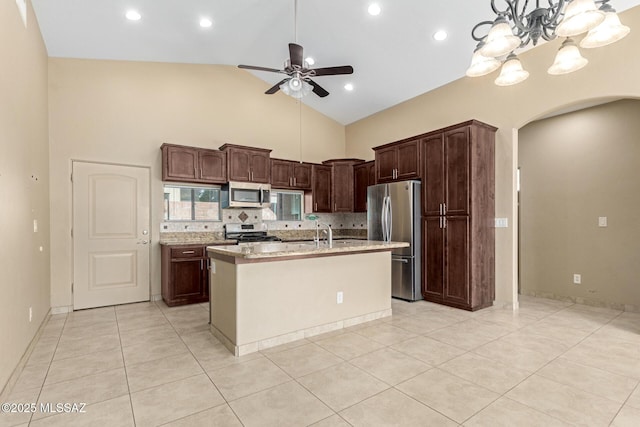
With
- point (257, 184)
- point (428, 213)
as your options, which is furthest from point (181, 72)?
point (428, 213)

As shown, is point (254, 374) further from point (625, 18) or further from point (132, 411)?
point (625, 18)

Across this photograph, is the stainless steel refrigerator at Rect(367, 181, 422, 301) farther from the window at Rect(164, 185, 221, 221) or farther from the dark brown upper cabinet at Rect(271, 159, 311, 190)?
the window at Rect(164, 185, 221, 221)

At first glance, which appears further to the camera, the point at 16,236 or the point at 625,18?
the point at 625,18

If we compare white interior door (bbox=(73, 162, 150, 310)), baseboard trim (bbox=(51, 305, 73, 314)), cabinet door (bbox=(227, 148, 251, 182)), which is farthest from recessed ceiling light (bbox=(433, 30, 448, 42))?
baseboard trim (bbox=(51, 305, 73, 314))

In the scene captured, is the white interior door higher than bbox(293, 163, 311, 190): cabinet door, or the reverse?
bbox(293, 163, 311, 190): cabinet door

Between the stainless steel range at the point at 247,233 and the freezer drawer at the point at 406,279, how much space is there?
2161 mm

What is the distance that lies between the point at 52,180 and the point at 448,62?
5751 mm

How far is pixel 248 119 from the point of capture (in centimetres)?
604

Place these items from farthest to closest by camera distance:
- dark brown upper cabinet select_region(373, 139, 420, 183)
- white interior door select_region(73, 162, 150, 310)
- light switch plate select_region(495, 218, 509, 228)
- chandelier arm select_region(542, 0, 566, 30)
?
1. dark brown upper cabinet select_region(373, 139, 420, 183)
2. white interior door select_region(73, 162, 150, 310)
3. light switch plate select_region(495, 218, 509, 228)
4. chandelier arm select_region(542, 0, 566, 30)

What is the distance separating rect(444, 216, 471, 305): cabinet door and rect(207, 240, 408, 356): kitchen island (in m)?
1.15

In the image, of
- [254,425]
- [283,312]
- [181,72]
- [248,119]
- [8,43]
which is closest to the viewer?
[254,425]

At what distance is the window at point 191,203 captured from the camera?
5.29 m

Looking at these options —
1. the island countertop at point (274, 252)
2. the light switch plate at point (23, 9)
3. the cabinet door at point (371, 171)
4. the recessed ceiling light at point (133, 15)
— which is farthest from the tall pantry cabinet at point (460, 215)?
the light switch plate at point (23, 9)

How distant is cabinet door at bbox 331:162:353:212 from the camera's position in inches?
263
